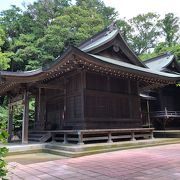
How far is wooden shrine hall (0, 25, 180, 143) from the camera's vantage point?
10508 millimetres

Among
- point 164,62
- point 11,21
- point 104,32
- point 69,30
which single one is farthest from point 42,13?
point 104,32

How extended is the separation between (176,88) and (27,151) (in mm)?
15517

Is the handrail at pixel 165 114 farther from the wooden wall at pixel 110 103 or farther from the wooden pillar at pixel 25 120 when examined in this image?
the wooden pillar at pixel 25 120

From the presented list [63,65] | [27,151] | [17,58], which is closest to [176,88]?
[63,65]

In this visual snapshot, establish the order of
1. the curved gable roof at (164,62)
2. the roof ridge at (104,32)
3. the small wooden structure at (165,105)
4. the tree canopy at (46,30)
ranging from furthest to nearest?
the tree canopy at (46,30) < the curved gable roof at (164,62) < the small wooden structure at (165,105) < the roof ridge at (104,32)

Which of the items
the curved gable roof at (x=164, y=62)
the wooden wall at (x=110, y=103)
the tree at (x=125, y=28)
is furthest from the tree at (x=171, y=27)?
the wooden wall at (x=110, y=103)

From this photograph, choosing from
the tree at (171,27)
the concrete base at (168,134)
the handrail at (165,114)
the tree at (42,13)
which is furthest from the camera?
the tree at (171,27)

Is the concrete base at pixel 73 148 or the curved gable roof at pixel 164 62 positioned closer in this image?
the concrete base at pixel 73 148

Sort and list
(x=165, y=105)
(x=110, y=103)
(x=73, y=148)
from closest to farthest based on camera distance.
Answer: (x=73, y=148) → (x=110, y=103) → (x=165, y=105)

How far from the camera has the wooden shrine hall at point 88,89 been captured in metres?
10.5

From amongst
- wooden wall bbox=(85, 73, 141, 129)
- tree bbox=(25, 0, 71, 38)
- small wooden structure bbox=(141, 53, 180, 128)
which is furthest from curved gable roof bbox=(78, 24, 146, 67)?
tree bbox=(25, 0, 71, 38)

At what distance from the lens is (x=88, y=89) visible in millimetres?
11156

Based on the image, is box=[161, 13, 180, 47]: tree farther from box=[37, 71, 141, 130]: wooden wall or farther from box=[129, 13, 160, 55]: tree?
box=[37, 71, 141, 130]: wooden wall

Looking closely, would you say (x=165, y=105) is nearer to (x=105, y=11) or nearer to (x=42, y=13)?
(x=42, y=13)
